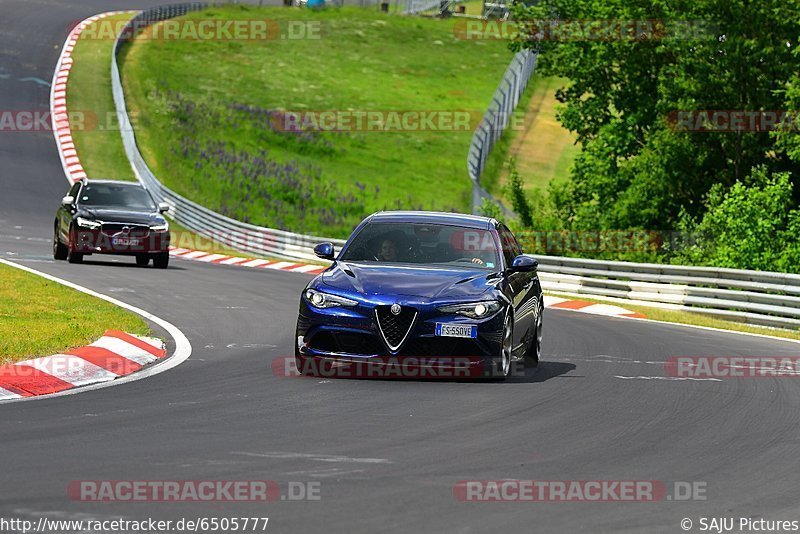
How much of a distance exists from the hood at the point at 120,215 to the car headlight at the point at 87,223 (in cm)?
10

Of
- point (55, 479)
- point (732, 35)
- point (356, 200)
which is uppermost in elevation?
point (732, 35)

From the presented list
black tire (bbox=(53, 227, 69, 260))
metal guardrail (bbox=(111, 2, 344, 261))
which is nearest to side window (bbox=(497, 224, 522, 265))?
black tire (bbox=(53, 227, 69, 260))

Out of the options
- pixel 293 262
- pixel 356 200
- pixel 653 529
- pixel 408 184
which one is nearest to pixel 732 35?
pixel 293 262

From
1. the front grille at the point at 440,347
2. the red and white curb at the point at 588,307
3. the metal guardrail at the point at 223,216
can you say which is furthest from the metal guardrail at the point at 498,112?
the front grille at the point at 440,347

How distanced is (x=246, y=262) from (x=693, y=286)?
1237 centimetres

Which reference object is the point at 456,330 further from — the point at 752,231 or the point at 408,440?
the point at 752,231

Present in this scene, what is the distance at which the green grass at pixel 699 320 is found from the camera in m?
22.2

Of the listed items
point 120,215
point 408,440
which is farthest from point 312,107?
point 408,440

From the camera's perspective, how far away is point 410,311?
12.0 m

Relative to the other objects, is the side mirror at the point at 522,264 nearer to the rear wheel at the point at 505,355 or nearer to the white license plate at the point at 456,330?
the rear wheel at the point at 505,355

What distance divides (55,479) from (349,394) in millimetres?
4312

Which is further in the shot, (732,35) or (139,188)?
(732,35)

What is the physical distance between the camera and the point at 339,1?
9288 centimetres

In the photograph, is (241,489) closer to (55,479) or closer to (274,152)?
(55,479)
